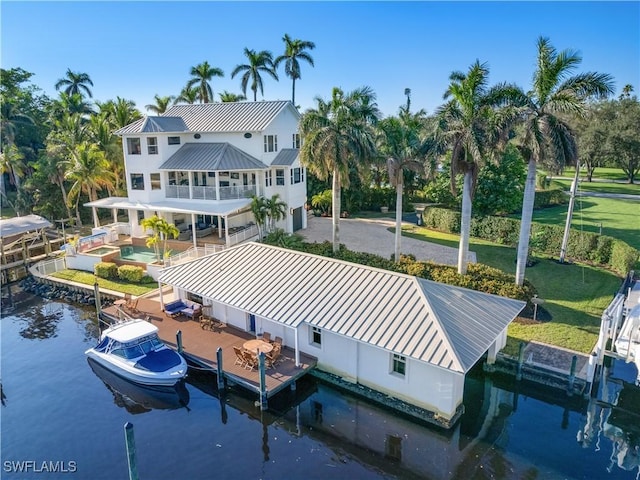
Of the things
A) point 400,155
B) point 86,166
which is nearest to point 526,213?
point 400,155

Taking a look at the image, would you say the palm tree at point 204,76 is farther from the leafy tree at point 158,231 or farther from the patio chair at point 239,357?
the patio chair at point 239,357

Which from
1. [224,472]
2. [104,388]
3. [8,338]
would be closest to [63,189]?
[8,338]

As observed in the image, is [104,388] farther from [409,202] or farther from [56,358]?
[409,202]

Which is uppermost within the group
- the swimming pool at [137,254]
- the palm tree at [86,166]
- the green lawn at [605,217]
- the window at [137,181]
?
the palm tree at [86,166]

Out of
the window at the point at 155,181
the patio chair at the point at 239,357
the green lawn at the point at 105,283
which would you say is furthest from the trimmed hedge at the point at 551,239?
the green lawn at the point at 105,283

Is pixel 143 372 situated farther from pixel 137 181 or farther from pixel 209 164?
pixel 137 181
